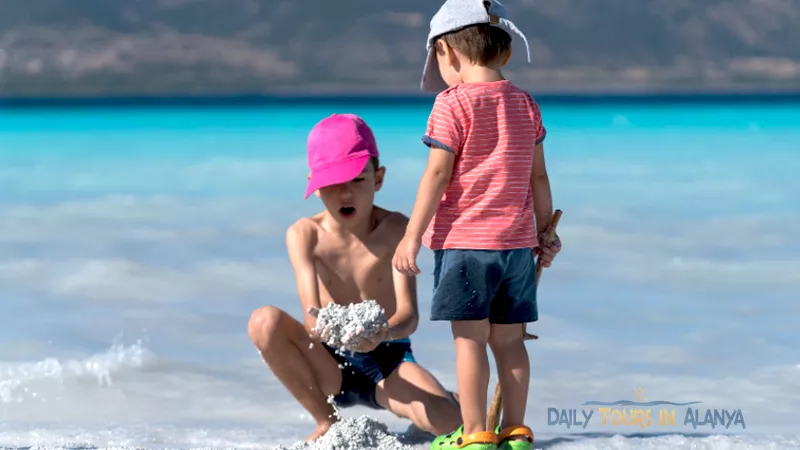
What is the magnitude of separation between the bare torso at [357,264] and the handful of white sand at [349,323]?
401 millimetres

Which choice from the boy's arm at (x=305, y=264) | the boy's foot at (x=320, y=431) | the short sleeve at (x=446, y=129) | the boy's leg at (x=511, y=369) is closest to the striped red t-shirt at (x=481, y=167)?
the short sleeve at (x=446, y=129)

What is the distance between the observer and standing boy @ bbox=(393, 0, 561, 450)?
249 cm

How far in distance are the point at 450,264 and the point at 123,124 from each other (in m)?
16.7

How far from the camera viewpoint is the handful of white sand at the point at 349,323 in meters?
2.60

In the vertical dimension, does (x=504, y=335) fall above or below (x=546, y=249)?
below

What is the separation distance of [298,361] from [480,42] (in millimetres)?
1041

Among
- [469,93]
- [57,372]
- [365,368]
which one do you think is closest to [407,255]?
[469,93]

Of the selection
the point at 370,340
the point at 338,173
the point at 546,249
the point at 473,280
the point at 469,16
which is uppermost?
the point at 469,16

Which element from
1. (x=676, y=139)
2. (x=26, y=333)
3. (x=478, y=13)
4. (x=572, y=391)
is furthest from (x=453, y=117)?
(x=676, y=139)

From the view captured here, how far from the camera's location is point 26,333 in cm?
434

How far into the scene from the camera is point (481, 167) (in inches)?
99.1

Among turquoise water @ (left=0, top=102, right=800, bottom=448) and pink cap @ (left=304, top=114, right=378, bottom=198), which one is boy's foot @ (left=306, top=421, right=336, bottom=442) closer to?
turquoise water @ (left=0, top=102, right=800, bottom=448)

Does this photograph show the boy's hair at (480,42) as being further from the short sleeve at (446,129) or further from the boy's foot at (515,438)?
the boy's foot at (515,438)

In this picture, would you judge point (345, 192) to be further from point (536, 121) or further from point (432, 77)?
point (536, 121)
